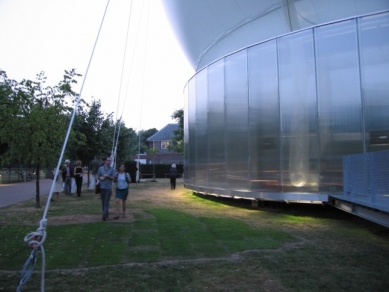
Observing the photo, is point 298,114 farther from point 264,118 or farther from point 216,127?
point 216,127

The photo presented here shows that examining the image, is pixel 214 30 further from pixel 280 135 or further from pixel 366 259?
pixel 366 259

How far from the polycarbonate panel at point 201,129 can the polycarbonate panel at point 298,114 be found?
15.9 ft

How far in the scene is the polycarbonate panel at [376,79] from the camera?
1076 centimetres

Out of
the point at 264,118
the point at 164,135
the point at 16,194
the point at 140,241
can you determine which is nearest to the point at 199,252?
the point at 140,241

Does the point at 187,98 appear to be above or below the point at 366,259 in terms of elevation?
above

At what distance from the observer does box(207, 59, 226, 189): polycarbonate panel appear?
1538 centimetres

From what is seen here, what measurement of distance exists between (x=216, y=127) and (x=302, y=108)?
4512mm

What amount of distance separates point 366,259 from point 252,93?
811cm

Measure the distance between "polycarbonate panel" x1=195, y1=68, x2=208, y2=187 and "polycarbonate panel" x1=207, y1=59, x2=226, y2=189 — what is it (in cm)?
44

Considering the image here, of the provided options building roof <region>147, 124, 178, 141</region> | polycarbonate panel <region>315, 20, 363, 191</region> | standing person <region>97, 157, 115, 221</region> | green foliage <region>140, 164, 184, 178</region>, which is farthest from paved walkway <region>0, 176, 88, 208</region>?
building roof <region>147, 124, 178, 141</region>

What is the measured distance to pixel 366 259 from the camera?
6.76 metres

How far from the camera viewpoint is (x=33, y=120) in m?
12.6

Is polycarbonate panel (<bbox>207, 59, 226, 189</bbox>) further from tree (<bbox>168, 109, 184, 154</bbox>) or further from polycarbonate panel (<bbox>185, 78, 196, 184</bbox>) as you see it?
tree (<bbox>168, 109, 184, 154</bbox>)

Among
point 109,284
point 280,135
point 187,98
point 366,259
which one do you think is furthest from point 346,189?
point 187,98
